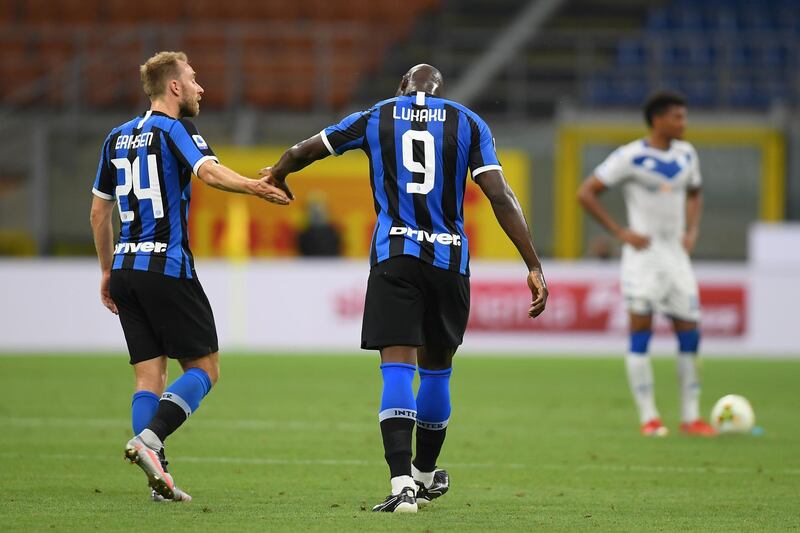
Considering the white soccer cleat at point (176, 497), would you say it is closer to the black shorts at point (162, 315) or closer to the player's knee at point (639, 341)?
the black shorts at point (162, 315)

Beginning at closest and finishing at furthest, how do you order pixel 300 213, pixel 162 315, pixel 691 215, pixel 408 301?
1. pixel 408 301
2. pixel 162 315
3. pixel 691 215
4. pixel 300 213

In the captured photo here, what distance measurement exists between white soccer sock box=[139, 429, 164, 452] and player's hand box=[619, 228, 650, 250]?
15.7 ft

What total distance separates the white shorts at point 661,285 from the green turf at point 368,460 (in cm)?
92

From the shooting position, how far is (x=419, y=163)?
614 centimetres

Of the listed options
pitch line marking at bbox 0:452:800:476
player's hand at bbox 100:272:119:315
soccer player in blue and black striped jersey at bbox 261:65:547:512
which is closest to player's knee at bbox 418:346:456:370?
soccer player in blue and black striped jersey at bbox 261:65:547:512

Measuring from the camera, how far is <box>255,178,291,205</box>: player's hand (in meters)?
6.27

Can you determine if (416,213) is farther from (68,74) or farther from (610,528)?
(68,74)

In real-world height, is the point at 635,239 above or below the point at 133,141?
below

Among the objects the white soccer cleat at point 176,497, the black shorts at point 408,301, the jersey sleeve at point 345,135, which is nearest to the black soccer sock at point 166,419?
the white soccer cleat at point 176,497

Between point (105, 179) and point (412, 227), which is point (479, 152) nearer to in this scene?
point (412, 227)

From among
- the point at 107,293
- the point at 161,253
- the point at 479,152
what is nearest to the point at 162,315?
the point at 161,253

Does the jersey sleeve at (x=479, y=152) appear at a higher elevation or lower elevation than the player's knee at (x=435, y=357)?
higher

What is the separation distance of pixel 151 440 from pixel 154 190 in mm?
1135

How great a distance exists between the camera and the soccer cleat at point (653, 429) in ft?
32.3
